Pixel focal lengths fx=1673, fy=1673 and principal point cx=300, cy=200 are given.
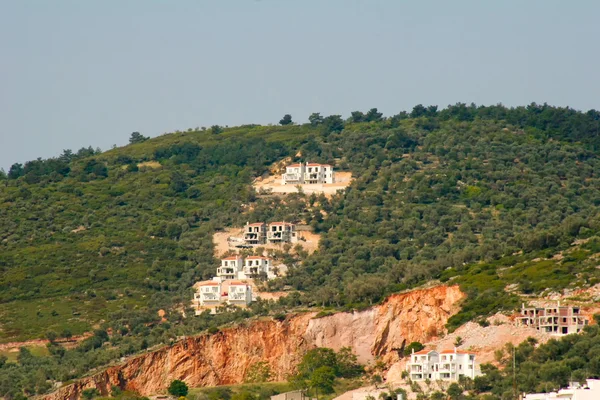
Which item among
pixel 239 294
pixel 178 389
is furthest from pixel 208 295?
pixel 178 389

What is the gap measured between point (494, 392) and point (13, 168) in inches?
3437

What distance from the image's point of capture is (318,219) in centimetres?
11794

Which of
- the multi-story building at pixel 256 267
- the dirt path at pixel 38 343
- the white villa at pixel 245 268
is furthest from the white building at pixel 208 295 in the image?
the dirt path at pixel 38 343

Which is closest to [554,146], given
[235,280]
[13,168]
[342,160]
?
[342,160]

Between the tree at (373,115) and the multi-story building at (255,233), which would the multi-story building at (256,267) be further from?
the tree at (373,115)

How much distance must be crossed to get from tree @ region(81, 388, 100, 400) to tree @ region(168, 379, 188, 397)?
169 inches

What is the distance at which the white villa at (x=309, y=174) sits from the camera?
12762 cm

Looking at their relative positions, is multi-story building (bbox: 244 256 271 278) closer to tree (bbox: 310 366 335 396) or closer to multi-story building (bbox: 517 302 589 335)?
tree (bbox: 310 366 335 396)

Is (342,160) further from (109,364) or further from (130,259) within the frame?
(109,364)

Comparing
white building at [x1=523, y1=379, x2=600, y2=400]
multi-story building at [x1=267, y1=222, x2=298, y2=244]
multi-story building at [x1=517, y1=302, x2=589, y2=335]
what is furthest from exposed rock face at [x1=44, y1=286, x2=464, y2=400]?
white building at [x1=523, y1=379, x2=600, y2=400]

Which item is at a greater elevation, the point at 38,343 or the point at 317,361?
the point at 38,343

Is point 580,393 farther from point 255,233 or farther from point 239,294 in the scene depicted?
point 255,233

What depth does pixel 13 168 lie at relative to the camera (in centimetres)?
14975

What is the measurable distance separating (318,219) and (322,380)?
120ft
